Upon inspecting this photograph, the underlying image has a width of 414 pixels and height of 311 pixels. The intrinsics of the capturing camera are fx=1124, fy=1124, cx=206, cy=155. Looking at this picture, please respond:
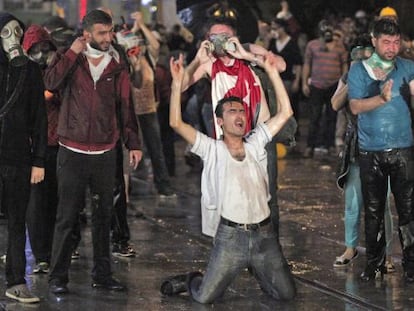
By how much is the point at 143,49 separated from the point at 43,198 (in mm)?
3680

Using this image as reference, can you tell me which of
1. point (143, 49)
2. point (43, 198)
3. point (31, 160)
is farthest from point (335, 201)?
point (31, 160)

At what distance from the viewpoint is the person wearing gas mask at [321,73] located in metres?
17.3

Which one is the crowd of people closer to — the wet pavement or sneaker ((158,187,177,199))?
the wet pavement

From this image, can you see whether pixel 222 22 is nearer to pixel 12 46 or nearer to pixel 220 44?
pixel 220 44

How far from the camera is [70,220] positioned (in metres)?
8.52

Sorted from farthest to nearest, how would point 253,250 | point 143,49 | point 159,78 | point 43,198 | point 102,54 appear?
point 159,78
point 143,49
point 43,198
point 102,54
point 253,250

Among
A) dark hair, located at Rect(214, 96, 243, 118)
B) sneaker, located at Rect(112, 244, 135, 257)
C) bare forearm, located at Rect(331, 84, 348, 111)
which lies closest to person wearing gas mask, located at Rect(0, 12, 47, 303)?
A: dark hair, located at Rect(214, 96, 243, 118)

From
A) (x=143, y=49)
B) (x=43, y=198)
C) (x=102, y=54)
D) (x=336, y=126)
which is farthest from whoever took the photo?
(x=336, y=126)

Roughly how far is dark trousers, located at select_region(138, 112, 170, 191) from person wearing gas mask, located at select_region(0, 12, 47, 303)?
542 centimetres

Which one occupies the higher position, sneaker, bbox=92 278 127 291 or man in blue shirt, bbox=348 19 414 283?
man in blue shirt, bbox=348 19 414 283

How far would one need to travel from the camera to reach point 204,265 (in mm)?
9625

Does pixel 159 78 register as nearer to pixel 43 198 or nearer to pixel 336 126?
pixel 336 126

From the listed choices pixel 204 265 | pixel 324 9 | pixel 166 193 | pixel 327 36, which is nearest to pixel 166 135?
pixel 166 193

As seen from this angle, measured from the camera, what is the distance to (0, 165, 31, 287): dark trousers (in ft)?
26.6
